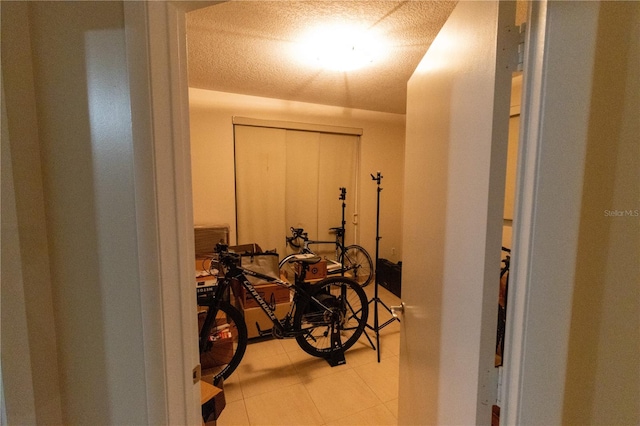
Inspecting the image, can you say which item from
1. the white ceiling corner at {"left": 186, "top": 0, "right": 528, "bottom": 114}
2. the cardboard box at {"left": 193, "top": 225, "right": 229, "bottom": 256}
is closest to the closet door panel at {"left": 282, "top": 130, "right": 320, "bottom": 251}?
the white ceiling corner at {"left": 186, "top": 0, "right": 528, "bottom": 114}

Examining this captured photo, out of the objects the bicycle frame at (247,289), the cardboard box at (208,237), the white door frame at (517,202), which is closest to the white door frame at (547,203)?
the white door frame at (517,202)

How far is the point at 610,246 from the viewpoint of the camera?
613 mm

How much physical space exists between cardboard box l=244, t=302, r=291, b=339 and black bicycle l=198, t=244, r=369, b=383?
8 centimetres

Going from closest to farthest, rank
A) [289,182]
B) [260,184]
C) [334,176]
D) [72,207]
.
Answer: [72,207] < [260,184] < [289,182] < [334,176]

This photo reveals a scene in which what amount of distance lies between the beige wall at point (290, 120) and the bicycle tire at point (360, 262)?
147 millimetres

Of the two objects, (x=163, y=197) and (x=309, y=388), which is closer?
(x=163, y=197)

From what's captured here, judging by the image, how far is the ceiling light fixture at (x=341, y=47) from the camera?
6.22ft

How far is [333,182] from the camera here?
12.8ft

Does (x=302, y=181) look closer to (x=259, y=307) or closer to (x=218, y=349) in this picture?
(x=259, y=307)

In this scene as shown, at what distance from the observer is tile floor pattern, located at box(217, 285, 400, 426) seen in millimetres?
1743

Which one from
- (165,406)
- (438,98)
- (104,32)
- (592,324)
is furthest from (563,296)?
(104,32)

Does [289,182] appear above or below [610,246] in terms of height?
above

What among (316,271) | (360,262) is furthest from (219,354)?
(360,262)

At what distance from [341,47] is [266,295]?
89.8 inches
